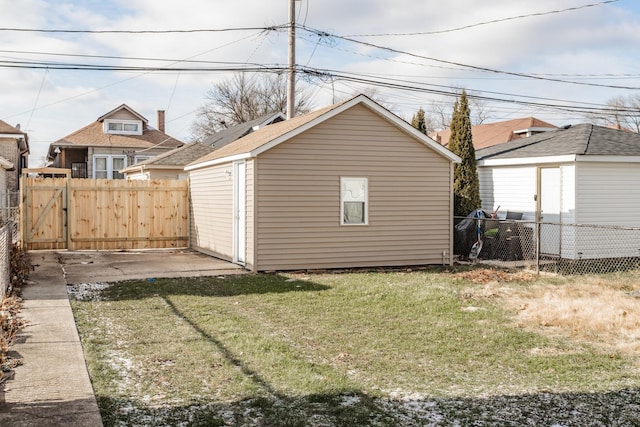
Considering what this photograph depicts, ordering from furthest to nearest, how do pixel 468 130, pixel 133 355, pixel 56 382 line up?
pixel 468 130, pixel 133 355, pixel 56 382

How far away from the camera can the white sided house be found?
15.2m

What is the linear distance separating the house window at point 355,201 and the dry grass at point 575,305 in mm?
2606

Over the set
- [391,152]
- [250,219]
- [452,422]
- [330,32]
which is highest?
[330,32]

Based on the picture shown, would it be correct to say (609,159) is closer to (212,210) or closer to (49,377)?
(212,210)

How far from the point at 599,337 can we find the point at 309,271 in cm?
673

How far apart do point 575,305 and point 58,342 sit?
7.06 metres

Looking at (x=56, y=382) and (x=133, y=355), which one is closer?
(x=56, y=382)

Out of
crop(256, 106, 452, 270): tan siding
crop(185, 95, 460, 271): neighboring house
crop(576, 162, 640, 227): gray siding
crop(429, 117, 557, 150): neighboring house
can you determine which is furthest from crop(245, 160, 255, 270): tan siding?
crop(429, 117, 557, 150): neighboring house

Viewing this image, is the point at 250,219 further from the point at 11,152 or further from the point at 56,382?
the point at 11,152

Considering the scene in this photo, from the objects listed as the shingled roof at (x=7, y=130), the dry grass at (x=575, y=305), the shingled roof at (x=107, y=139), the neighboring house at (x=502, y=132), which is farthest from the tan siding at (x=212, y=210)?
the neighboring house at (x=502, y=132)

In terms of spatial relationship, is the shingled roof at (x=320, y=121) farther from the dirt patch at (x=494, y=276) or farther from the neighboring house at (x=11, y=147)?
the neighboring house at (x=11, y=147)

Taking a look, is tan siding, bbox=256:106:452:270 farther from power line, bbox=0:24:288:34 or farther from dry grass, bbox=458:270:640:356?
power line, bbox=0:24:288:34

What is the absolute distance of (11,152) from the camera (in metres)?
32.9

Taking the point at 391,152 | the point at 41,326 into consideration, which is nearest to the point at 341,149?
the point at 391,152
